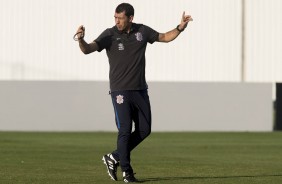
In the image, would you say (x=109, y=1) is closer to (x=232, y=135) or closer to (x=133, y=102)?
(x=232, y=135)

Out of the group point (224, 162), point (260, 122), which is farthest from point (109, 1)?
point (224, 162)

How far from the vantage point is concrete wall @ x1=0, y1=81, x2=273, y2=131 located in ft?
106

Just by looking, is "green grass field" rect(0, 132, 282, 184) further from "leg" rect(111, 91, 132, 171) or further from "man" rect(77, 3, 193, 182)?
"man" rect(77, 3, 193, 182)

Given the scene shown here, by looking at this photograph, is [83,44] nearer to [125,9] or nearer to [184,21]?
[125,9]

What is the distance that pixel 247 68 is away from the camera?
Answer: 35375 mm

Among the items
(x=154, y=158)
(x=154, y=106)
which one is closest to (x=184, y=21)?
(x=154, y=158)

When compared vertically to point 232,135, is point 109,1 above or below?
above

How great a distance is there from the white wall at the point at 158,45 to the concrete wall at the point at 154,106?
6.17 feet

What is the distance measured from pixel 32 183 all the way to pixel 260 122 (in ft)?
67.1

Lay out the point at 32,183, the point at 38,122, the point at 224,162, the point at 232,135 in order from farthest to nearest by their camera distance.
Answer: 1. the point at 38,122
2. the point at 232,135
3. the point at 224,162
4. the point at 32,183

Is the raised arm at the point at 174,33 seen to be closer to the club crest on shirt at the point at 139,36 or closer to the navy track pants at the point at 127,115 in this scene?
the club crest on shirt at the point at 139,36

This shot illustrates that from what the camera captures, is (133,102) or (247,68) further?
(247,68)

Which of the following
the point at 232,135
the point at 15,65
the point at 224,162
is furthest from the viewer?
the point at 15,65

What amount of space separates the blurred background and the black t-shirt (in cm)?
1971
